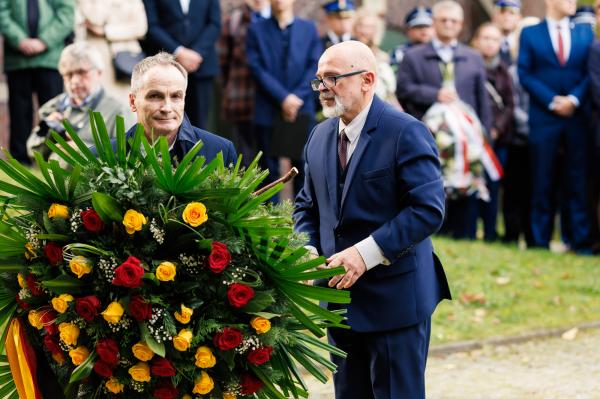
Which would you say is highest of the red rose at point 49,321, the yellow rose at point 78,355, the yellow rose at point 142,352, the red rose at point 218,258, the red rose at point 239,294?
the red rose at point 218,258

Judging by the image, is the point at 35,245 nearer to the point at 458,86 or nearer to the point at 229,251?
the point at 229,251

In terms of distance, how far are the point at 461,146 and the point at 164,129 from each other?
775 cm

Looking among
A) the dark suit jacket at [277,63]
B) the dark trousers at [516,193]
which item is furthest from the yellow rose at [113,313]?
the dark trousers at [516,193]

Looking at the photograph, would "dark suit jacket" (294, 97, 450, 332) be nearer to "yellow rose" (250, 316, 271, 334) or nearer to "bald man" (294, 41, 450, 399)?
"bald man" (294, 41, 450, 399)

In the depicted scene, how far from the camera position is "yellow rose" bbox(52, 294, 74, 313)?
4570 mm

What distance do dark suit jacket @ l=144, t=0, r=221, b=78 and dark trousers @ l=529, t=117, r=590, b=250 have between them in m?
4.04

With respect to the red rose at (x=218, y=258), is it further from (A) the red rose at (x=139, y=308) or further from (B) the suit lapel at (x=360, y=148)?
(B) the suit lapel at (x=360, y=148)

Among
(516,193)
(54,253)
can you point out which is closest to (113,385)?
(54,253)

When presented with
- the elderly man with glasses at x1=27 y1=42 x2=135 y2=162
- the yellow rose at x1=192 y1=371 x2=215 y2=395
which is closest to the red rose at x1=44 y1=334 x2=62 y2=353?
the yellow rose at x1=192 y1=371 x2=215 y2=395

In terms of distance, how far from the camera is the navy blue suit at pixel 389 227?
5.29 meters

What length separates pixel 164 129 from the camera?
5340 millimetres

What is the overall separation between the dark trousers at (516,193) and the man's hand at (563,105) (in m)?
1.01

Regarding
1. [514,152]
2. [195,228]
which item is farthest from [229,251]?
[514,152]

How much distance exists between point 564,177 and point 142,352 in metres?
9.94
